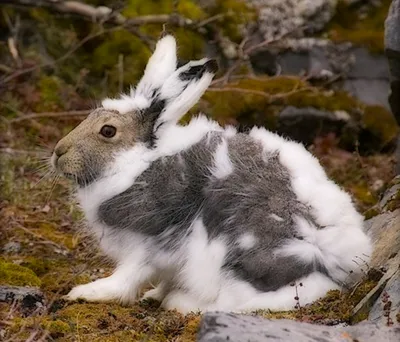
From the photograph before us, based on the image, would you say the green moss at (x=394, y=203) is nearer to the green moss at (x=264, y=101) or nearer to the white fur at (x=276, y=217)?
the white fur at (x=276, y=217)

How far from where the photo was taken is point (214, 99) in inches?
399

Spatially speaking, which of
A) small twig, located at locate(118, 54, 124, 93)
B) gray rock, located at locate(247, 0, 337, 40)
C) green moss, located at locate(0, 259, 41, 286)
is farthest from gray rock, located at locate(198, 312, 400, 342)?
gray rock, located at locate(247, 0, 337, 40)

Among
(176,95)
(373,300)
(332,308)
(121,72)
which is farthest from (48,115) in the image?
(373,300)

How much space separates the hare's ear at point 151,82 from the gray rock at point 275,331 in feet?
7.59

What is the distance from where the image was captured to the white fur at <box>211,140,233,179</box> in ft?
19.0

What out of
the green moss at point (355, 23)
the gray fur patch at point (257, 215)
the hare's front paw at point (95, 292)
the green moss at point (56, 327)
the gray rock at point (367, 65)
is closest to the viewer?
the green moss at point (56, 327)

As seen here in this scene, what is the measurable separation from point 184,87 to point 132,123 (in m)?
0.44

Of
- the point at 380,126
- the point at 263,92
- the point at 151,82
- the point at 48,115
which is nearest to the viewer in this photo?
the point at 151,82

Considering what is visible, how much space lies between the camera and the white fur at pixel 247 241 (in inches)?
218

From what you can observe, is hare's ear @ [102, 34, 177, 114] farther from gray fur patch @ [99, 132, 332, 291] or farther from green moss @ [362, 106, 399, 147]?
green moss @ [362, 106, 399, 147]

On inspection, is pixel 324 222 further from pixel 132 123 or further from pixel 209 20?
pixel 209 20

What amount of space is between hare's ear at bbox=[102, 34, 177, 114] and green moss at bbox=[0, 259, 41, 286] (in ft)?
4.42

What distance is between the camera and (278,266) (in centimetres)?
548

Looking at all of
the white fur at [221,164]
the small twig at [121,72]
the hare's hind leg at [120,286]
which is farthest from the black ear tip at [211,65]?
the small twig at [121,72]
